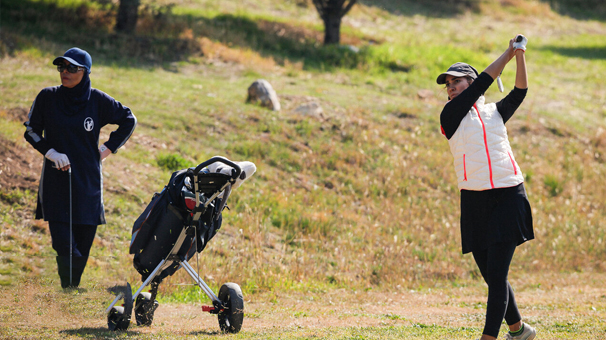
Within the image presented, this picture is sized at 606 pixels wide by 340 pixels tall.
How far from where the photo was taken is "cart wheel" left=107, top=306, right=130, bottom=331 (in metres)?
4.80

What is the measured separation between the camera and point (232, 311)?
4.91 metres

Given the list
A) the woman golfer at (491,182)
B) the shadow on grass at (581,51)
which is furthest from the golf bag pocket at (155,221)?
the shadow on grass at (581,51)

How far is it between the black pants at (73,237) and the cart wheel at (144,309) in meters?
Answer: 0.87

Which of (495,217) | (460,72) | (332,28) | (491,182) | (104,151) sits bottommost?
(104,151)

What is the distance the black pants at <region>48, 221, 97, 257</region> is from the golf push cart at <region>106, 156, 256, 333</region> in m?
0.88

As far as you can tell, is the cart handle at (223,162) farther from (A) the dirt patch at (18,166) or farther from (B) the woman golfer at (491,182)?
(A) the dirt patch at (18,166)

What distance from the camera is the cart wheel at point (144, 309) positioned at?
512cm

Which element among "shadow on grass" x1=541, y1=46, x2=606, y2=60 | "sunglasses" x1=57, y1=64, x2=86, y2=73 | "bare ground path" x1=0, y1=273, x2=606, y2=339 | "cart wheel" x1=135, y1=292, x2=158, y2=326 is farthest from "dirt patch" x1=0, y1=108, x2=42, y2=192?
"shadow on grass" x1=541, y1=46, x2=606, y2=60

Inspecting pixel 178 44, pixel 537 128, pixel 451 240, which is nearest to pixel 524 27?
pixel 537 128

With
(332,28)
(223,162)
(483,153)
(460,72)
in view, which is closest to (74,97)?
(223,162)

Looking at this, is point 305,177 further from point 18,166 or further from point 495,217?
point 495,217

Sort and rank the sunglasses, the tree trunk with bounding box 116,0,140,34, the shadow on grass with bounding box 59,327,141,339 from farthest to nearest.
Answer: the tree trunk with bounding box 116,0,140,34 < the sunglasses < the shadow on grass with bounding box 59,327,141,339

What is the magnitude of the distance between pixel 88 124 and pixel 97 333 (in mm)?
1969

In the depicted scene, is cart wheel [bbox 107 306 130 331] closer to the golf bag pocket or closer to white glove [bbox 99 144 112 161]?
the golf bag pocket
